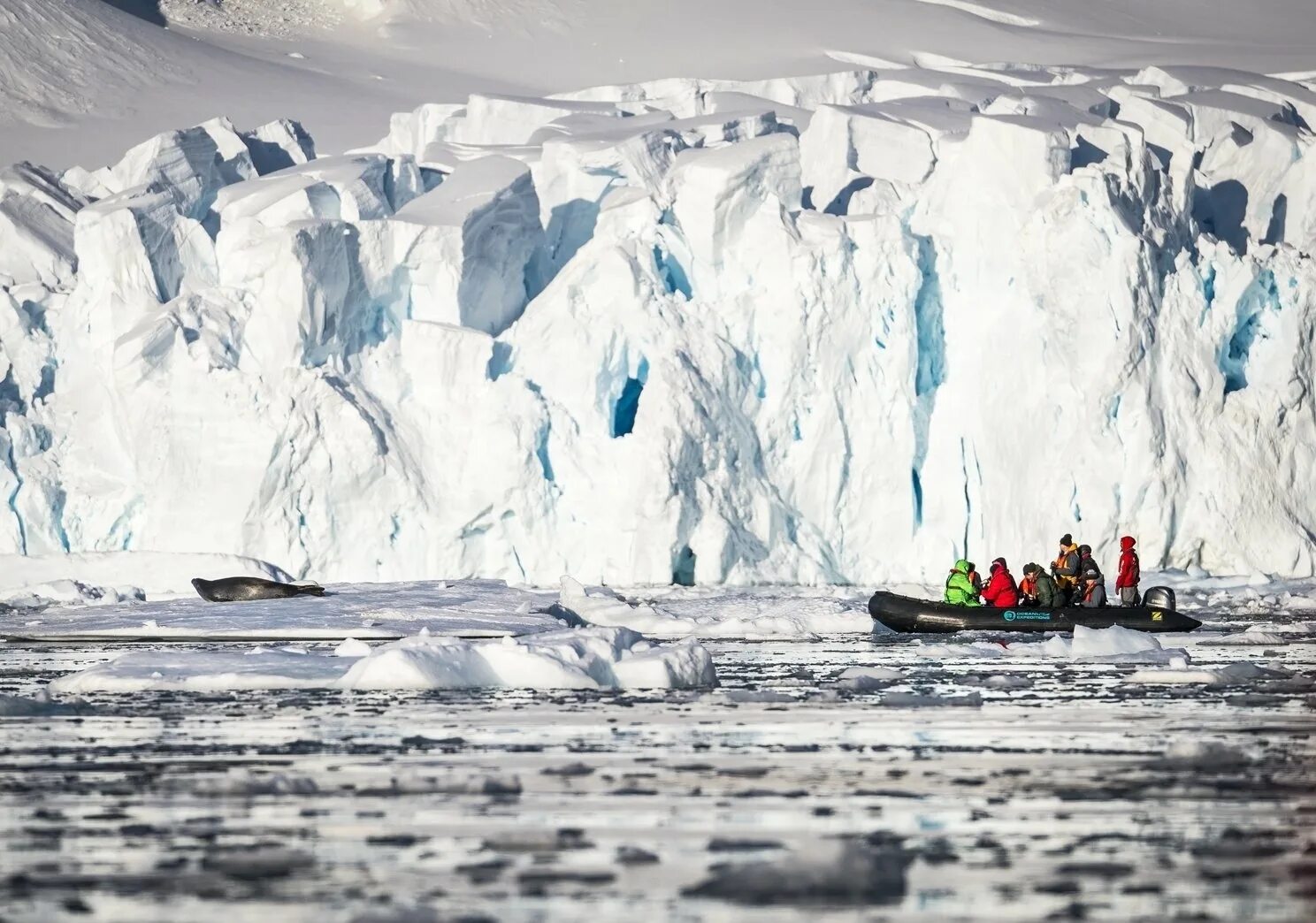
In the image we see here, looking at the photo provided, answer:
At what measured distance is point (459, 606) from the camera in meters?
19.6

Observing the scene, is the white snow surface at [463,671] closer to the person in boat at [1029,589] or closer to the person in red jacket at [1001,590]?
the person in red jacket at [1001,590]

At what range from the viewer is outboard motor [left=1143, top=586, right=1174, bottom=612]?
16984mm

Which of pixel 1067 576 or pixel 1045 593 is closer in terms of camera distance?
pixel 1045 593

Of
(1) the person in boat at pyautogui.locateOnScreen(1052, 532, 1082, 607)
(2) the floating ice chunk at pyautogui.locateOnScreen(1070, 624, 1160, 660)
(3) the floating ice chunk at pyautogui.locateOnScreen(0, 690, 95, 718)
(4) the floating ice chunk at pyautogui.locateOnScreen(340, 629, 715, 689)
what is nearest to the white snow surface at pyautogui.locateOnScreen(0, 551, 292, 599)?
(1) the person in boat at pyautogui.locateOnScreen(1052, 532, 1082, 607)

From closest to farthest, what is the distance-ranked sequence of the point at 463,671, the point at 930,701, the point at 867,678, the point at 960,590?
the point at 930,701 < the point at 867,678 < the point at 463,671 < the point at 960,590

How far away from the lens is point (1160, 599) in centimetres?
1706

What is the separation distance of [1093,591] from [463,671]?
339 inches

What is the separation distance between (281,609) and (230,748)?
12155mm

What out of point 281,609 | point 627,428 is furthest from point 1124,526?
point 281,609

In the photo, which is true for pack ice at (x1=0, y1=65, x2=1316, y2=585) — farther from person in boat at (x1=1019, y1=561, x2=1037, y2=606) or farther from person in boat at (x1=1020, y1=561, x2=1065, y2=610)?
person in boat at (x1=1020, y1=561, x2=1065, y2=610)

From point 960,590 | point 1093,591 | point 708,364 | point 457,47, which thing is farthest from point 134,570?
point 457,47

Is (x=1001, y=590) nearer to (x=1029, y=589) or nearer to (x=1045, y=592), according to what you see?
(x=1045, y=592)

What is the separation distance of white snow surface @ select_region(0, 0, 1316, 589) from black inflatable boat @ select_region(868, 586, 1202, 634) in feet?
31.4

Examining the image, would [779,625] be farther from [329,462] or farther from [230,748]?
[329,462]
